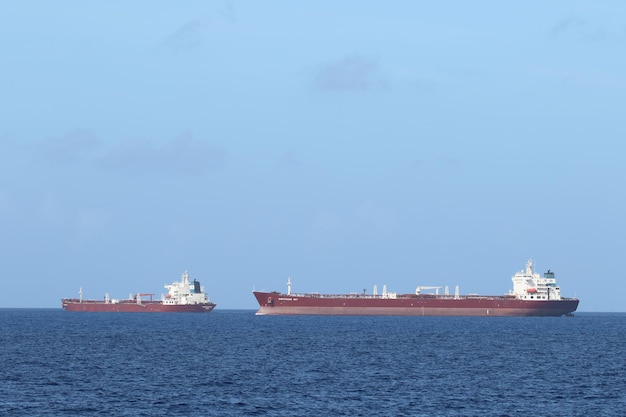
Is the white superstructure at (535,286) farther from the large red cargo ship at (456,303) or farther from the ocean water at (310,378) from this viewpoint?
the ocean water at (310,378)

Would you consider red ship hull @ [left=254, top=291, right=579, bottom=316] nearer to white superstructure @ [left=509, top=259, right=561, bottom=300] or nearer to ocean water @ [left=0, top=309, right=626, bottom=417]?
white superstructure @ [left=509, top=259, right=561, bottom=300]

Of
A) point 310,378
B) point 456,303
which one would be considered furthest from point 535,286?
point 310,378

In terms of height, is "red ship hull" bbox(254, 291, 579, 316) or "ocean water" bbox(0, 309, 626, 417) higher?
"red ship hull" bbox(254, 291, 579, 316)

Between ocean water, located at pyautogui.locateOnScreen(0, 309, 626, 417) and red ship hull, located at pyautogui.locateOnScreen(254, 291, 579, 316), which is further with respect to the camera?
red ship hull, located at pyautogui.locateOnScreen(254, 291, 579, 316)

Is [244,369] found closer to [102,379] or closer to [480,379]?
[102,379]

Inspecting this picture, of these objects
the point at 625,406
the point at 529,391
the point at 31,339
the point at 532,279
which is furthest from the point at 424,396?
the point at 532,279

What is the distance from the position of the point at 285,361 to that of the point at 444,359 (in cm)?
1278

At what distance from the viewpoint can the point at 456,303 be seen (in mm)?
166875

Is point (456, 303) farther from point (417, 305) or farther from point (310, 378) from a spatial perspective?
point (310, 378)

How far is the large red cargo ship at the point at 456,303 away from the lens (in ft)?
535

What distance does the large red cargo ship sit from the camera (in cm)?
16300

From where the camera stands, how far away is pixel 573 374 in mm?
64938

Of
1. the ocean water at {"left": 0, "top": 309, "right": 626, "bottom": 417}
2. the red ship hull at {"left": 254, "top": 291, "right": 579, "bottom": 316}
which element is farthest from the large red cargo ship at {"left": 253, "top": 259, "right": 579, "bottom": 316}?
the ocean water at {"left": 0, "top": 309, "right": 626, "bottom": 417}

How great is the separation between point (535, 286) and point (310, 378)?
111 m
